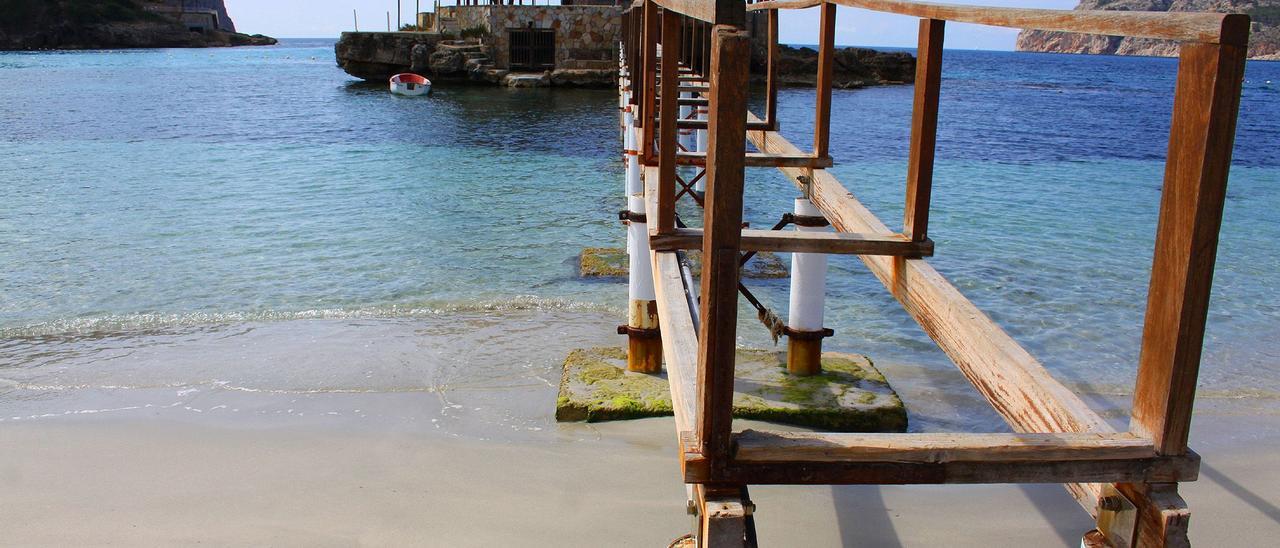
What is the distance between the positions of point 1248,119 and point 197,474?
38131 mm

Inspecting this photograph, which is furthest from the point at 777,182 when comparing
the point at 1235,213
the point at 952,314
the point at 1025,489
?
the point at 952,314

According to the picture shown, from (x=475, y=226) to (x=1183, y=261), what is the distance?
10909mm

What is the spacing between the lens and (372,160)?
19359mm

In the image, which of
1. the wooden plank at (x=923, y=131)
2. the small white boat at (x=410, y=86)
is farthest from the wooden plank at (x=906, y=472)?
the small white boat at (x=410, y=86)

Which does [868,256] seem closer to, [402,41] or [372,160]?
[372,160]

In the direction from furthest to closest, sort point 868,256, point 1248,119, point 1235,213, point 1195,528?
1. point 1248,119
2. point 1235,213
3. point 1195,528
4. point 868,256

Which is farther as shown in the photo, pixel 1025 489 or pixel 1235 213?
pixel 1235 213

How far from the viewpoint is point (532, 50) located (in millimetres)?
39094

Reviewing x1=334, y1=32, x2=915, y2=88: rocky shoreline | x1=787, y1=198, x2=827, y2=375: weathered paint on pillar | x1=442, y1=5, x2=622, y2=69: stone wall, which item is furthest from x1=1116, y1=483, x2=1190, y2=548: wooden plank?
x1=442, y1=5, x2=622, y2=69: stone wall

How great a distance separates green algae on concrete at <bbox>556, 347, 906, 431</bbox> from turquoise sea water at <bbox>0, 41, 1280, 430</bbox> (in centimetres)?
128

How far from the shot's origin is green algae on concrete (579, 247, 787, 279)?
9359 mm

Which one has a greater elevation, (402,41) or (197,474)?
(402,41)

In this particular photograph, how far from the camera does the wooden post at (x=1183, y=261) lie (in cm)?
186

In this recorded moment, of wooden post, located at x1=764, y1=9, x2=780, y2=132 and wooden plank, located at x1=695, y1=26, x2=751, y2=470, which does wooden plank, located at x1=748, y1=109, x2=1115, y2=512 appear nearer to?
wooden plank, located at x1=695, y1=26, x2=751, y2=470
